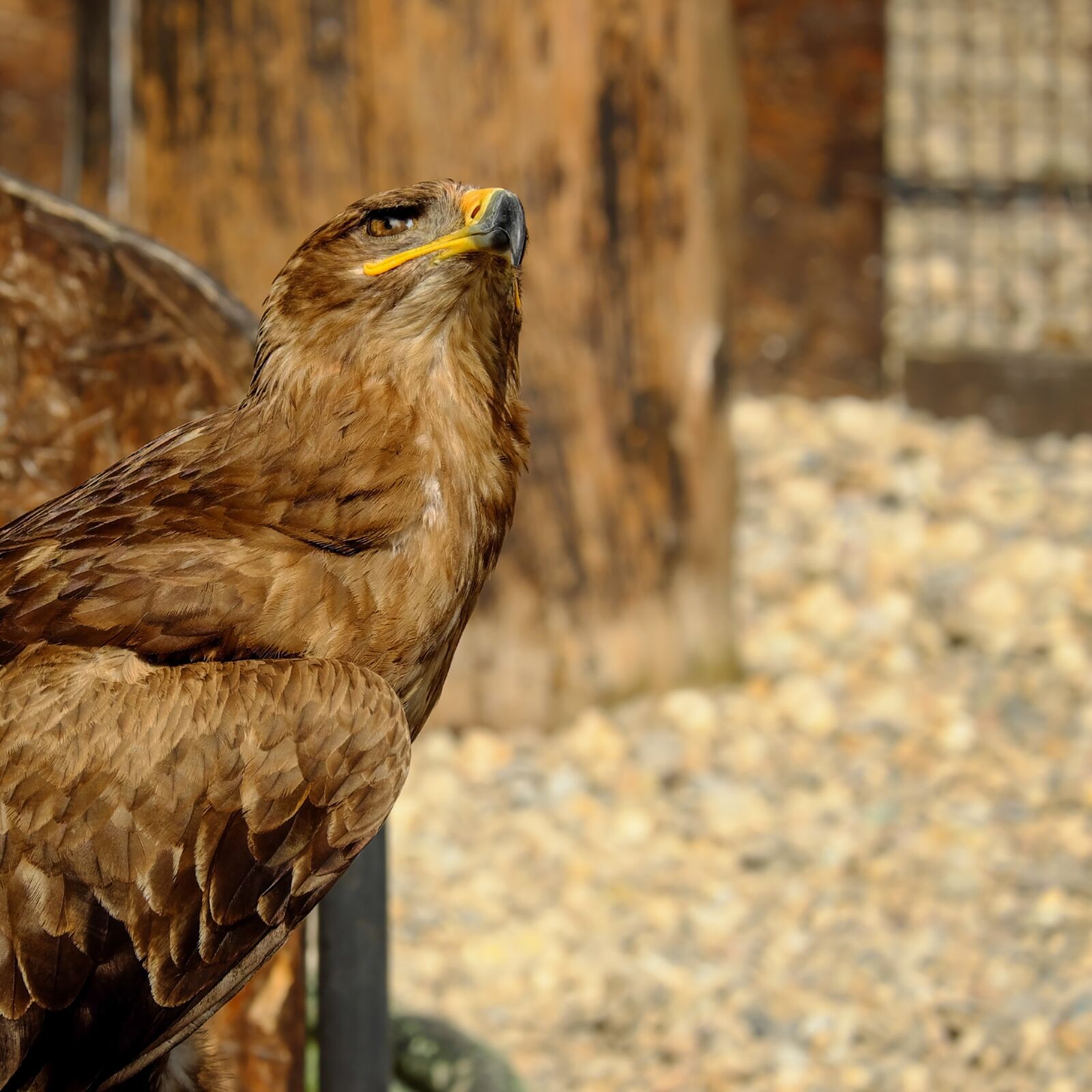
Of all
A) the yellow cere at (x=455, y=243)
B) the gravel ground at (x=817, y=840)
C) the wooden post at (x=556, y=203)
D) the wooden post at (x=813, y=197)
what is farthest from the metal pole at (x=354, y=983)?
the wooden post at (x=813, y=197)

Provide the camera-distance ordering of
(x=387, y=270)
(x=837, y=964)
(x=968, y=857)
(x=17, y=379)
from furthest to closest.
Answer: (x=968, y=857), (x=837, y=964), (x=17, y=379), (x=387, y=270)

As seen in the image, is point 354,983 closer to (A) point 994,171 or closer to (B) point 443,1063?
(B) point 443,1063

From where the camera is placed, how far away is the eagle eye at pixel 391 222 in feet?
7.61

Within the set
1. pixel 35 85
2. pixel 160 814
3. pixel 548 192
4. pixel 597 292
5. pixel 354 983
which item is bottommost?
pixel 354 983

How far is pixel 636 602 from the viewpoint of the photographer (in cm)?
496

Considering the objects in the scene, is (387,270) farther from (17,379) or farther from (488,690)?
(488,690)

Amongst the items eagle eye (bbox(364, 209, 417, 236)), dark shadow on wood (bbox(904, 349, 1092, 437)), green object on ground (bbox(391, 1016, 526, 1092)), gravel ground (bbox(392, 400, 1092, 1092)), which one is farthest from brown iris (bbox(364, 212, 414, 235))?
dark shadow on wood (bbox(904, 349, 1092, 437))

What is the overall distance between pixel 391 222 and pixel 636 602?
2.74 m

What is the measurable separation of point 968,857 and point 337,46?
2.58 metres

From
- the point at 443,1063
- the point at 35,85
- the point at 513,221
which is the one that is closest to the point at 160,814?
the point at 513,221

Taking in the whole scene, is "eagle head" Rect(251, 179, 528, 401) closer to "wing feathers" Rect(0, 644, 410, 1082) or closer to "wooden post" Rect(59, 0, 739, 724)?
"wing feathers" Rect(0, 644, 410, 1082)

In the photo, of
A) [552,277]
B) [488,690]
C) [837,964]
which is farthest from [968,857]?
[552,277]

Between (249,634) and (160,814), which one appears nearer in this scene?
(160,814)

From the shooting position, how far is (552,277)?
4.70 metres
